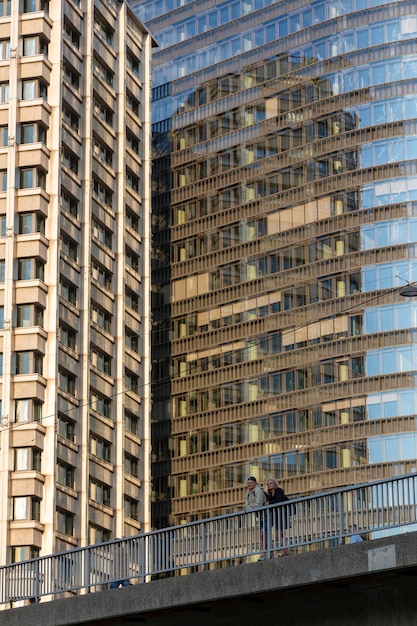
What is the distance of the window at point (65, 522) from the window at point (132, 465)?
9507 mm

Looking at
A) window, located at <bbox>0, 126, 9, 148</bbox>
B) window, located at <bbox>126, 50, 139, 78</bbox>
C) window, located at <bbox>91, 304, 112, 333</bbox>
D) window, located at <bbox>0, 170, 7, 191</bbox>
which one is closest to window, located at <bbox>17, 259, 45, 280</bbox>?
window, located at <bbox>0, 170, 7, 191</bbox>

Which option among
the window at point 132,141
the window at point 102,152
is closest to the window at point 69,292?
the window at point 102,152

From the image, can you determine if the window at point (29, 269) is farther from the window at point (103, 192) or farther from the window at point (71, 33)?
the window at point (71, 33)

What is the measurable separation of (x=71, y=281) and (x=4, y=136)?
8.32 meters

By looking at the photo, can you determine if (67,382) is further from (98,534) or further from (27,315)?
(98,534)

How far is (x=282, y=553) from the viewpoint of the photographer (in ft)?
90.7

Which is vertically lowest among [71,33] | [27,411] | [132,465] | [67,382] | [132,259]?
[132,465]

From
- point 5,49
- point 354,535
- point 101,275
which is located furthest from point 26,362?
point 354,535

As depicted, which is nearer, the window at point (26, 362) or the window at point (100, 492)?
the window at point (26, 362)

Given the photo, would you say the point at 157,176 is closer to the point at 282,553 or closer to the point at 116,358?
the point at 116,358

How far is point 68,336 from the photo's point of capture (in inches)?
3292

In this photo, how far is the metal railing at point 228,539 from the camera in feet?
83.9

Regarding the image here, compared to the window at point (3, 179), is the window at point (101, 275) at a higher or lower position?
lower

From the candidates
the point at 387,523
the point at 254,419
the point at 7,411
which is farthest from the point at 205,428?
the point at 387,523
